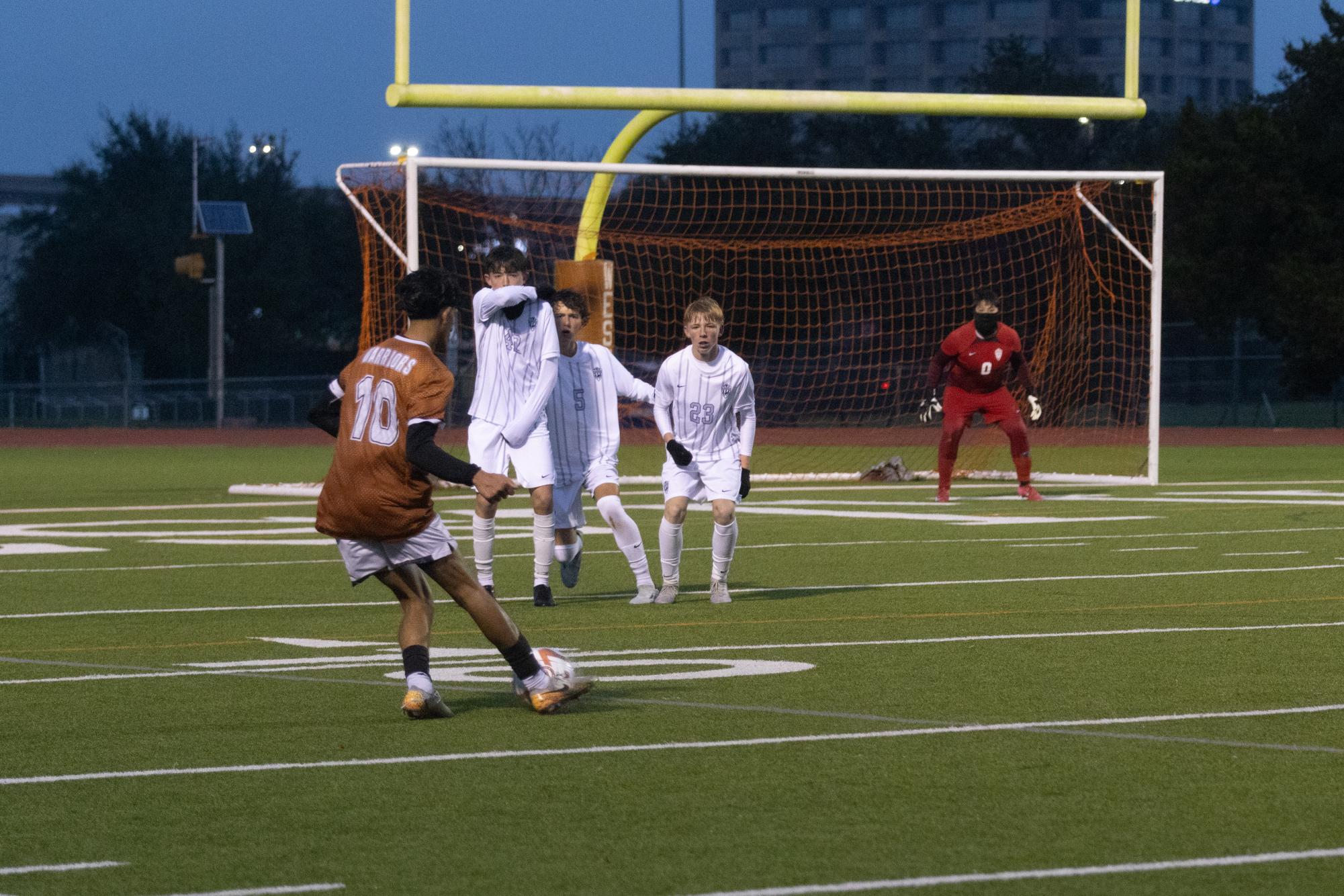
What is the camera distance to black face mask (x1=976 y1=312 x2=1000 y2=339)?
2033 centimetres

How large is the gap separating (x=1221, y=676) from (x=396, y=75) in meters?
11.6

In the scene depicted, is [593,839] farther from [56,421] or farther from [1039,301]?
[56,421]

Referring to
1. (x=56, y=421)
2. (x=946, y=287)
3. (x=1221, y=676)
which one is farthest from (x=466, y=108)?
(x=56, y=421)

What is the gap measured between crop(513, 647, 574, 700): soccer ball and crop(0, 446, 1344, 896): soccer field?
13 cm

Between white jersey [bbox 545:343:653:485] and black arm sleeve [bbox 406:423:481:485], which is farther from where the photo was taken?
white jersey [bbox 545:343:653:485]

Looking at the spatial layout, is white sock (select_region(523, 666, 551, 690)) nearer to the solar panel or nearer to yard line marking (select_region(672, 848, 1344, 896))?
yard line marking (select_region(672, 848, 1344, 896))

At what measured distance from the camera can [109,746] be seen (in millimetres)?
7230

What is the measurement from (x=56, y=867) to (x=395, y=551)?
8.28ft

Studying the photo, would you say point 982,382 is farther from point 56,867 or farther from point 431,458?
point 56,867

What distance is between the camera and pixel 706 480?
12.1m

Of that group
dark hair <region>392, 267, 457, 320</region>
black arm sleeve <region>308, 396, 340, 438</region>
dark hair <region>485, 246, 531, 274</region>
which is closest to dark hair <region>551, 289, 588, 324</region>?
dark hair <region>485, 246, 531, 274</region>

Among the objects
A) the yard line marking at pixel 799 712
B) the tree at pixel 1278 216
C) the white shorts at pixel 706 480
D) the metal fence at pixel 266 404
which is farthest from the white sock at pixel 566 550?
the metal fence at pixel 266 404

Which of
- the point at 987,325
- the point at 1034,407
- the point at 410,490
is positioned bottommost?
the point at 1034,407

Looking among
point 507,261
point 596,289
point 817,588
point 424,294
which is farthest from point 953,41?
point 424,294
